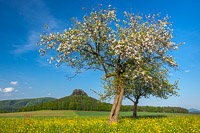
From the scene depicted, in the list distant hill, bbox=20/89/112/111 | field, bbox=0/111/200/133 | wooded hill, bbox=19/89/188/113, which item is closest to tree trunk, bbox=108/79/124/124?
field, bbox=0/111/200/133

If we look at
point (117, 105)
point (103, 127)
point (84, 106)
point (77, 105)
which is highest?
point (77, 105)

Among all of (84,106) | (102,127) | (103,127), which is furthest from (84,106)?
(102,127)

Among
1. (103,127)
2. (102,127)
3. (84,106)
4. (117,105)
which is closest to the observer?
(102,127)

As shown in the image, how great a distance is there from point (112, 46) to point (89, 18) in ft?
13.2

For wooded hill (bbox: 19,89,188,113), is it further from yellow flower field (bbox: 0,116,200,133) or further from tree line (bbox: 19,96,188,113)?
yellow flower field (bbox: 0,116,200,133)

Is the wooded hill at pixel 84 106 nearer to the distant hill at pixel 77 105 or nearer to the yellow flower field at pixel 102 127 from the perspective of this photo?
the distant hill at pixel 77 105

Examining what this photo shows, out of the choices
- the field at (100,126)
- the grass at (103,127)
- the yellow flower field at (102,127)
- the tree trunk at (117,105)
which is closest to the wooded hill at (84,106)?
the field at (100,126)

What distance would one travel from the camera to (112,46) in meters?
19.0

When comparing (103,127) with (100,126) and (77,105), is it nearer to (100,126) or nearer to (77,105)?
(100,126)

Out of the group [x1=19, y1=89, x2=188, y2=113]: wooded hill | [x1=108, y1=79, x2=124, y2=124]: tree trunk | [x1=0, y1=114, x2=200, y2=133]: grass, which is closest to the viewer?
[x1=0, y1=114, x2=200, y2=133]: grass

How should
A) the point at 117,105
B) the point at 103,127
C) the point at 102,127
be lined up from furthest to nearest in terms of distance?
the point at 117,105
the point at 103,127
the point at 102,127

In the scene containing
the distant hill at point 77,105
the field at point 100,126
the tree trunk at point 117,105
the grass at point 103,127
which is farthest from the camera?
the distant hill at point 77,105

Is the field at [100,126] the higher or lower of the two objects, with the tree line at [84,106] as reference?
lower

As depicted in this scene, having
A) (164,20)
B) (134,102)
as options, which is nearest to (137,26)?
(164,20)
